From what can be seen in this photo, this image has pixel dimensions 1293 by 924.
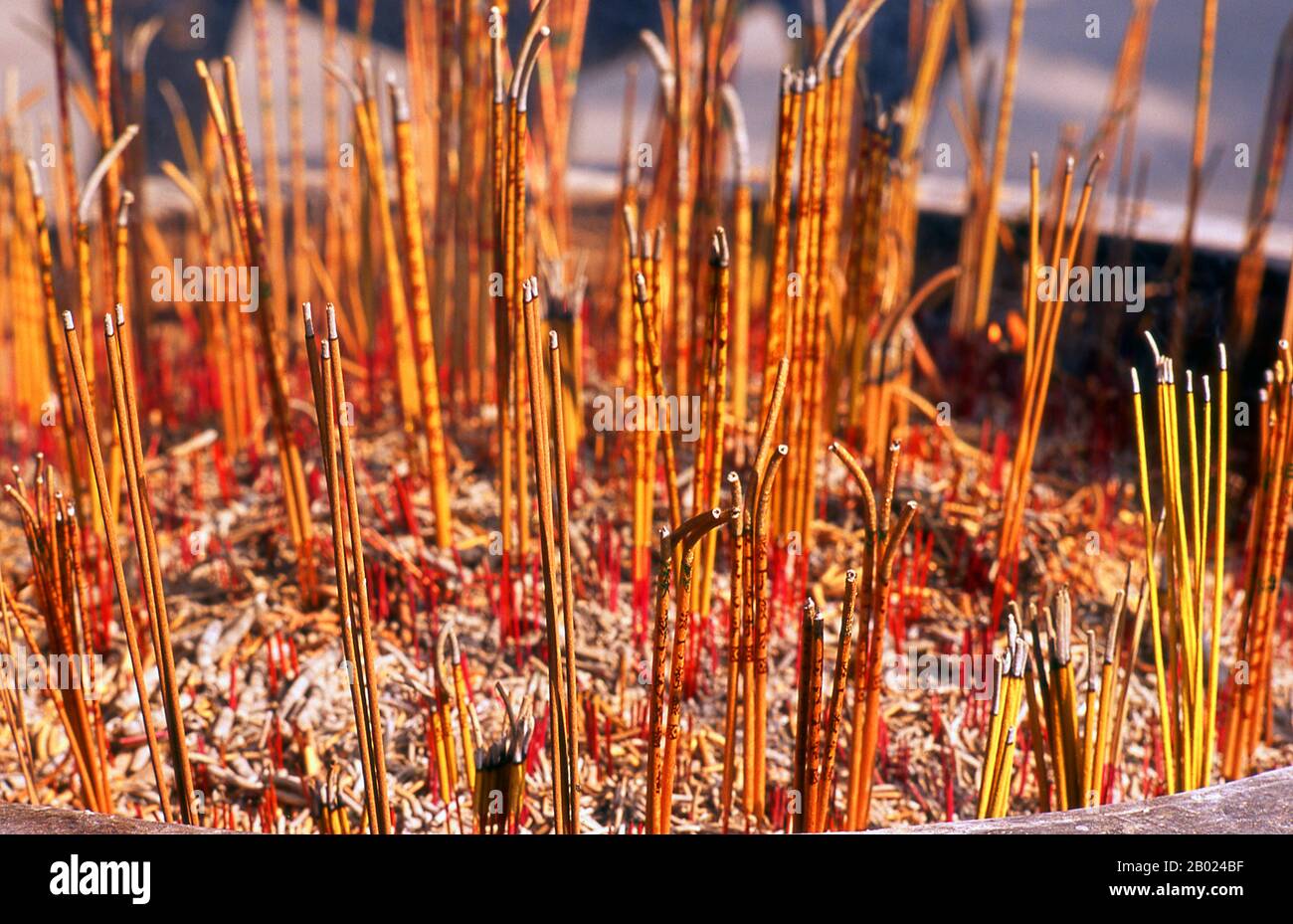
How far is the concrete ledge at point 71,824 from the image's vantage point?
75 centimetres

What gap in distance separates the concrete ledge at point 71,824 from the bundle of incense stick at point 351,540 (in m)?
0.11

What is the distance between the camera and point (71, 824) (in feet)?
2.53

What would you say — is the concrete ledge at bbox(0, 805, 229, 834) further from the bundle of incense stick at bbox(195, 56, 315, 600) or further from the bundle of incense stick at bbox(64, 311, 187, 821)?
the bundle of incense stick at bbox(195, 56, 315, 600)

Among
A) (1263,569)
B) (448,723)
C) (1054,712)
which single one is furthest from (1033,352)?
(448,723)

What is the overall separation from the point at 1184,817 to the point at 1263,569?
340mm

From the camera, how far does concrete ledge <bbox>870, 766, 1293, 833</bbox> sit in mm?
771

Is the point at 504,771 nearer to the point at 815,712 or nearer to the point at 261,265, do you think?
the point at 815,712

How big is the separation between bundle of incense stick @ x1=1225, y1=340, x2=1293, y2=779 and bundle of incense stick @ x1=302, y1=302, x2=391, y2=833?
695mm

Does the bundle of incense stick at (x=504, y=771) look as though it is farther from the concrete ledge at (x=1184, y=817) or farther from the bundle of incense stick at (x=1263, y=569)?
the bundle of incense stick at (x=1263, y=569)

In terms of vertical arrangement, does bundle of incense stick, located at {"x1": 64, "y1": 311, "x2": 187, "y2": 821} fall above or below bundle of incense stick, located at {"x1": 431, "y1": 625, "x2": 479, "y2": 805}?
above

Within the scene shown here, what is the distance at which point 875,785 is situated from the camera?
1148 mm

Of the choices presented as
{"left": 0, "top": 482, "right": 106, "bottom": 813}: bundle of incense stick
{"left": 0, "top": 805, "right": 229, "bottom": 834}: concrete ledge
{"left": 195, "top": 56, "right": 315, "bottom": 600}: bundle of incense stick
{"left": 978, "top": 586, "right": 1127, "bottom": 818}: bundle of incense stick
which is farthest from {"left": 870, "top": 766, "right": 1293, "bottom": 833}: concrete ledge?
{"left": 195, "top": 56, "right": 315, "bottom": 600}: bundle of incense stick

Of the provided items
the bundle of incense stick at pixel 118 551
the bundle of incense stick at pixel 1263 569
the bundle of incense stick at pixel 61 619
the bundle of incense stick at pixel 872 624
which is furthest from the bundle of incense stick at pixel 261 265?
the bundle of incense stick at pixel 1263 569
